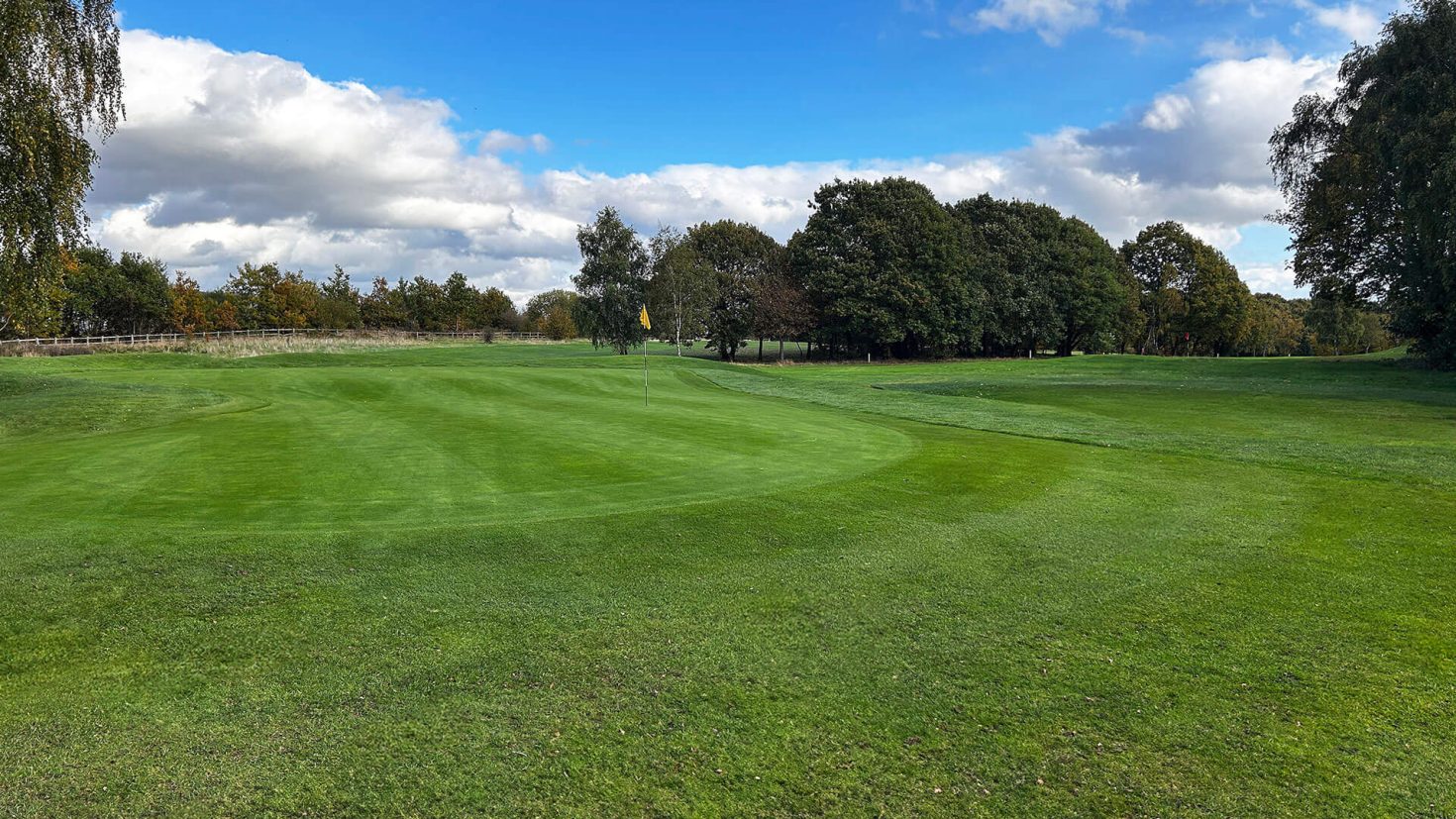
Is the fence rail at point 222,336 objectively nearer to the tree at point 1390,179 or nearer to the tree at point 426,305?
the tree at point 426,305

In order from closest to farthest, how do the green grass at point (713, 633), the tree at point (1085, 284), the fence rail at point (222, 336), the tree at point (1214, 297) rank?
1. the green grass at point (713, 633)
2. the fence rail at point (222, 336)
3. the tree at point (1085, 284)
4. the tree at point (1214, 297)

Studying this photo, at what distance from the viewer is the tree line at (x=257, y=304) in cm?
7975

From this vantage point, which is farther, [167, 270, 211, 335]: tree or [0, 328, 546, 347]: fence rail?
[167, 270, 211, 335]: tree

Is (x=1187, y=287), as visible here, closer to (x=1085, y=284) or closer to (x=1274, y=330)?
(x=1085, y=284)

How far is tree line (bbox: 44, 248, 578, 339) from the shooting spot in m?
79.8

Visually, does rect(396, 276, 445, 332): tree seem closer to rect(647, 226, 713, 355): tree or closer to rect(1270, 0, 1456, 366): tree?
rect(647, 226, 713, 355): tree

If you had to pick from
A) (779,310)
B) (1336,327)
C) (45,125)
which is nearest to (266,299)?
(779,310)

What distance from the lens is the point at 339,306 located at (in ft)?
346

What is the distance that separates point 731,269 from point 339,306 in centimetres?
6284

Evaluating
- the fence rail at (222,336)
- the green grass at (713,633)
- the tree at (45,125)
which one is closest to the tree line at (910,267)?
the tree at (45,125)

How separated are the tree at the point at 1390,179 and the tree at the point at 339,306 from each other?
104657mm

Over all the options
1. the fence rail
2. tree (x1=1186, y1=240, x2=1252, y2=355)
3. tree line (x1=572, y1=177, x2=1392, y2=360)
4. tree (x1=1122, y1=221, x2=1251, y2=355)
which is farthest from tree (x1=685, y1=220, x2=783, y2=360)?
tree (x1=1186, y1=240, x2=1252, y2=355)

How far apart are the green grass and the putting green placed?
12cm

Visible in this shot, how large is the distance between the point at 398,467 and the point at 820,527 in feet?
21.6
